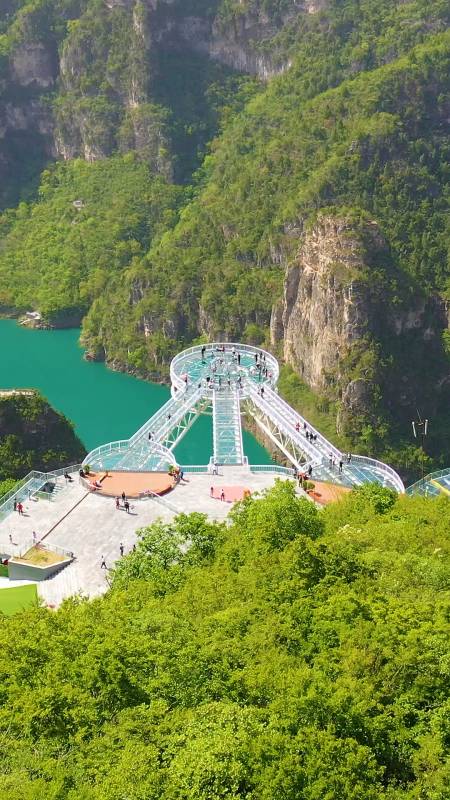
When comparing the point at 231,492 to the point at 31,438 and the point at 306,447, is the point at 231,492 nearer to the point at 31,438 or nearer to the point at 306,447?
the point at 306,447

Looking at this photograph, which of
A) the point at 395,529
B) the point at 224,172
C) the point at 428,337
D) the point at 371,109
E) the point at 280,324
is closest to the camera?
the point at 395,529

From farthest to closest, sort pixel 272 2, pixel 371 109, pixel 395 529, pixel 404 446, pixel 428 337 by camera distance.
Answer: pixel 272 2
pixel 371 109
pixel 428 337
pixel 404 446
pixel 395 529

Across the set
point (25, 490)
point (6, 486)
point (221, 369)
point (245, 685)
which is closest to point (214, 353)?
point (221, 369)

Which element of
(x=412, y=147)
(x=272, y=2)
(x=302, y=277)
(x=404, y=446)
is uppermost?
(x=272, y=2)

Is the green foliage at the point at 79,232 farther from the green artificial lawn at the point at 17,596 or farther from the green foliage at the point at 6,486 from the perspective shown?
the green artificial lawn at the point at 17,596

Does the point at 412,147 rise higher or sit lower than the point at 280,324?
higher

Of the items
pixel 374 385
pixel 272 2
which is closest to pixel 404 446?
pixel 374 385

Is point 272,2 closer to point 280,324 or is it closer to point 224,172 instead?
point 224,172
